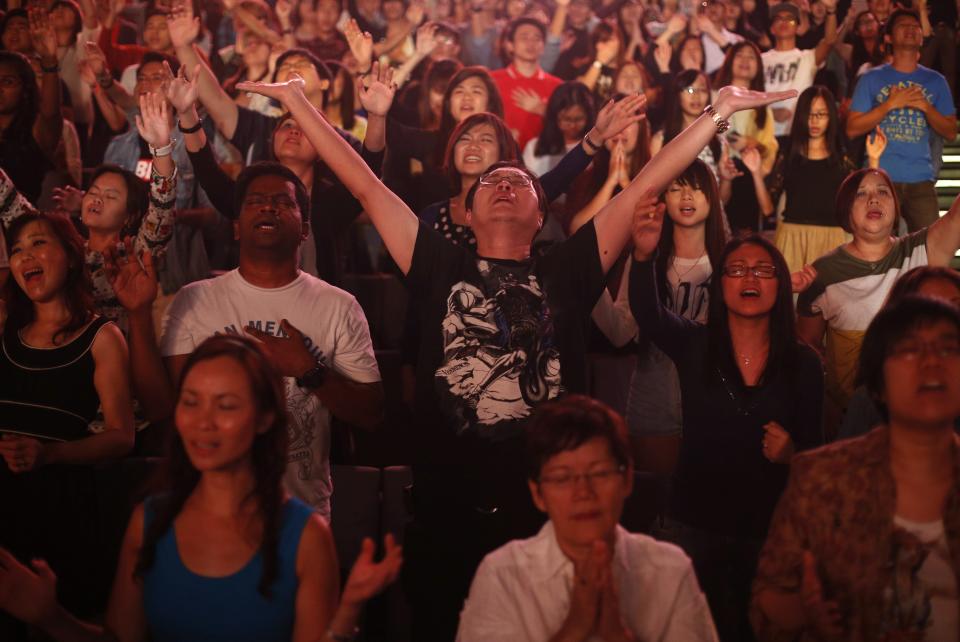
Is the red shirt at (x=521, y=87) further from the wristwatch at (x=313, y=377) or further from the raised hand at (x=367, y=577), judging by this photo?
the raised hand at (x=367, y=577)

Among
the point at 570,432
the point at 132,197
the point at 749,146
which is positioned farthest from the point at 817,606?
the point at 749,146

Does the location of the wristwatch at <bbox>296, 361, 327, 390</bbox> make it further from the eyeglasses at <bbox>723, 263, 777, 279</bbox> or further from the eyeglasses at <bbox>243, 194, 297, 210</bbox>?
the eyeglasses at <bbox>723, 263, 777, 279</bbox>

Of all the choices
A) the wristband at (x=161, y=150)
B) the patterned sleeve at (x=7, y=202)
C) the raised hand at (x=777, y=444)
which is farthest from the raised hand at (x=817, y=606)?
the patterned sleeve at (x=7, y=202)

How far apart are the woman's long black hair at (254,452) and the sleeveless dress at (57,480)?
689mm

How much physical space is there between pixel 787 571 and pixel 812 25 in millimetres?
5683

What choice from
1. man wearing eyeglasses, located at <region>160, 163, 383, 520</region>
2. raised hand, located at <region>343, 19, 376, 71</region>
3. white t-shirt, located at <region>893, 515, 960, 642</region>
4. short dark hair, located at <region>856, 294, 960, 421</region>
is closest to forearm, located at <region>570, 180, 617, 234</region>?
raised hand, located at <region>343, 19, 376, 71</region>

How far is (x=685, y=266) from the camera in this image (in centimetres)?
386

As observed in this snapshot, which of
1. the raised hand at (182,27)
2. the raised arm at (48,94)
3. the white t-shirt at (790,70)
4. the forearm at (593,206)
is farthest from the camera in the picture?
the white t-shirt at (790,70)

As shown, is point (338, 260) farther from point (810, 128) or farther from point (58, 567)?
point (810, 128)

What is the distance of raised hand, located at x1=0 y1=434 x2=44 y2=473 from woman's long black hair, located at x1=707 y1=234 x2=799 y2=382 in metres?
1.72

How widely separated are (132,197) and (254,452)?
1.96 m

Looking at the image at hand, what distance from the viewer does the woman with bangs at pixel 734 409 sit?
2.78m

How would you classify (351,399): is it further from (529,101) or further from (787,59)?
(787,59)

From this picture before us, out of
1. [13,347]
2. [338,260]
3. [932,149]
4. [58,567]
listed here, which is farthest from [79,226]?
[932,149]
